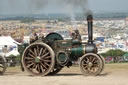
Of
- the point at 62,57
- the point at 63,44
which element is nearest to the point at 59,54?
the point at 62,57

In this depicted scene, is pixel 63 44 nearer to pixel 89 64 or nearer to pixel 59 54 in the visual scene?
pixel 59 54

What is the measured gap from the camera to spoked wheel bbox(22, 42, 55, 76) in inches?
656

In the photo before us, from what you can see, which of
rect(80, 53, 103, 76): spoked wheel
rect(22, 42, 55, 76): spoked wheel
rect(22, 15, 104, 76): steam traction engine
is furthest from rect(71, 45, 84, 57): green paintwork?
rect(22, 42, 55, 76): spoked wheel

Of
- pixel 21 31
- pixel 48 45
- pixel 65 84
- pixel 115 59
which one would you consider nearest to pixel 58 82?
pixel 65 84

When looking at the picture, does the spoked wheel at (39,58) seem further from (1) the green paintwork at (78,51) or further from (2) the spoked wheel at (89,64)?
(2) the spoked wheel at (89,64)

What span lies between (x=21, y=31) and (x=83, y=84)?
7107 inches

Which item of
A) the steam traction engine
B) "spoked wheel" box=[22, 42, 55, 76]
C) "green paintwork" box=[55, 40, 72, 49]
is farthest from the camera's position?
"green paintwork" box=[55, 40, 72, 49]

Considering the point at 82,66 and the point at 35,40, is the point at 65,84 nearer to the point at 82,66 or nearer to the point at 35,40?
the point at 82,66

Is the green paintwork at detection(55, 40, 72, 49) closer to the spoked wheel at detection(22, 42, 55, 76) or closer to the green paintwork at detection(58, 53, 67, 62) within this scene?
the green paintwork at detection(58, 53, 67, 62)

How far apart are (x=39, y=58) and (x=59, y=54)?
0.91m

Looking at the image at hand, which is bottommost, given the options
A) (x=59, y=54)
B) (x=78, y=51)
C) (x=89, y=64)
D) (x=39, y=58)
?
(x=89, y=64)

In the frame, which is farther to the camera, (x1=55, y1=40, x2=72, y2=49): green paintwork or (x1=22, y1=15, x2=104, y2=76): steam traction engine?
(x1=55, y1=40, x2=72, y2=49): green paintwork

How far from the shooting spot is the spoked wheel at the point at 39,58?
16.7m

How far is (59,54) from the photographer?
16859 millimetres
